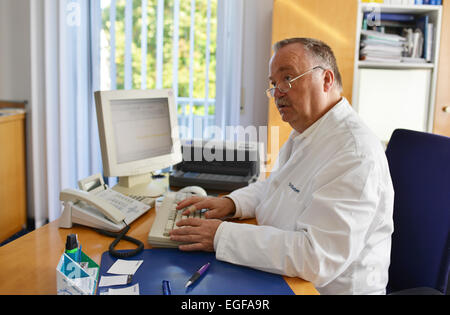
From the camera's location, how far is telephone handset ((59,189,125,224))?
1388mm

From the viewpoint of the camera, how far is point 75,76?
3.11 meters

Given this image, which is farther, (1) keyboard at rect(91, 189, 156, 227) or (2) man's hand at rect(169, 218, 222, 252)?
(1) keyboard at rect(91, 189, 156, 227)

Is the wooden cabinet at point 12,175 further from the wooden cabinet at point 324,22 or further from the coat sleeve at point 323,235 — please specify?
the coat sleeve at point 323,235

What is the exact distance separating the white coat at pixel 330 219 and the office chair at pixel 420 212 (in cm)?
14

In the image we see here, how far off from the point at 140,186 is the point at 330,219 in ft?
3.56

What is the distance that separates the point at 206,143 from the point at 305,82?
0.84m

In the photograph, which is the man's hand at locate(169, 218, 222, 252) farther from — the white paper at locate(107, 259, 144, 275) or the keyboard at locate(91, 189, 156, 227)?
the keyboard at locate(91, 189, 156, 227)

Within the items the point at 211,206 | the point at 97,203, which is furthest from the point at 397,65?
the point at 97,203

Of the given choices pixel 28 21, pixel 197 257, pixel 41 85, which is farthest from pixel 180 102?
pixel 197 257

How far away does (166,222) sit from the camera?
1346 millimetres

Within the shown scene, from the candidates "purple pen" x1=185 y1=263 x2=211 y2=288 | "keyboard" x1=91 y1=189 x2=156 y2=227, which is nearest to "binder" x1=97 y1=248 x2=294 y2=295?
"purple pen" x1=185 y1=263 x2=211 y2=288

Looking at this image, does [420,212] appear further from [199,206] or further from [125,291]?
[125,291]

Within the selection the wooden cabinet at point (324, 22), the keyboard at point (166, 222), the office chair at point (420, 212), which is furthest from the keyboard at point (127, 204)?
the wooden cabinet at point (324, 22)

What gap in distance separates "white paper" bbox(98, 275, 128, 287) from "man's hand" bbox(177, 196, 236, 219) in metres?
0.41
